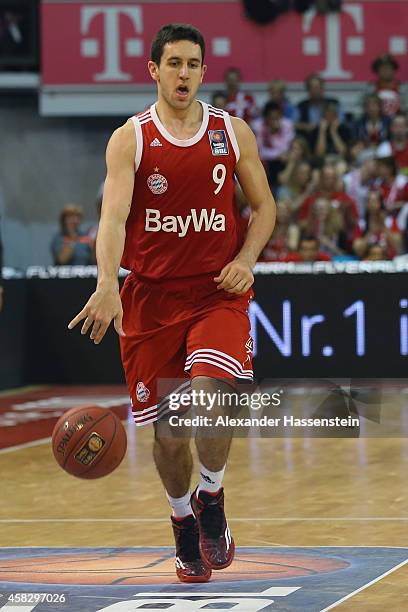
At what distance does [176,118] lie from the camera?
632 cm

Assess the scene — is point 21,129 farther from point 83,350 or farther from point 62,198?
point 83,350

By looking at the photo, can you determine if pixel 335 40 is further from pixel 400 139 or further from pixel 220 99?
pixel 400 139

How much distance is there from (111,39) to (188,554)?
15212 millimetres

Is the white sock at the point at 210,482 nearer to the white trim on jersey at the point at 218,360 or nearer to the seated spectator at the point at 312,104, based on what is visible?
the white trim on jersey at the point at 218,360

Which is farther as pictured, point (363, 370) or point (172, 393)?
point (363, 370)

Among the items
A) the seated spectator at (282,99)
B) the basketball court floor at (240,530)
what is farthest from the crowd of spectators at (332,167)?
the basketball court floor at (240,530)

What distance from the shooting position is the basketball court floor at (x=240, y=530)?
19.4 feet

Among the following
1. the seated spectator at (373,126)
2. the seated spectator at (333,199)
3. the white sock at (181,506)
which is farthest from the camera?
the seated spectator at (373,126)

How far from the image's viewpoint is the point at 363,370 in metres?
14.8

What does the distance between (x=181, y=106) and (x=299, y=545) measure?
2.25m

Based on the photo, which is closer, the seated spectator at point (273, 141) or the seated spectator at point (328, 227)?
the seated spectator at point (328, 227)

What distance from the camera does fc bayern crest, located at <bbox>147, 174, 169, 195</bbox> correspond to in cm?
623

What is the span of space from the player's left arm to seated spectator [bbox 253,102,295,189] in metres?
12.1

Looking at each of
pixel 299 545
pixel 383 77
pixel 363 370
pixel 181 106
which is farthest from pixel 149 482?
pixel 383 77
